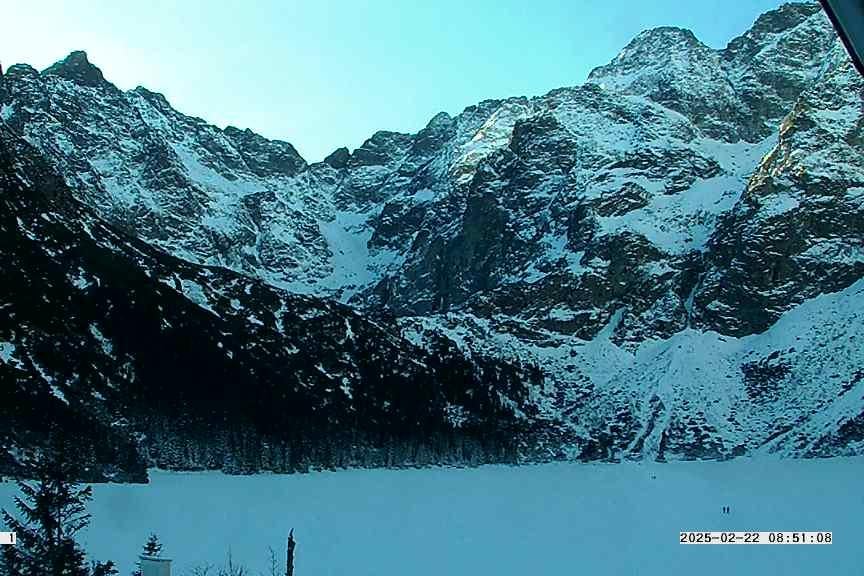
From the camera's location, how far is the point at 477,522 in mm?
53594

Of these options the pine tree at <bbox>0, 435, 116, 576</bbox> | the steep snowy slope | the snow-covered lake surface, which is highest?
the steep snowy slope

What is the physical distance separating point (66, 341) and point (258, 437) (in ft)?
88.3

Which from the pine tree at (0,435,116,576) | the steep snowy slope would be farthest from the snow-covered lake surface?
the pine tree at (0,435,116,576)

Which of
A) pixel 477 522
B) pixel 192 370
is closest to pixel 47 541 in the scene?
pixel 477 522

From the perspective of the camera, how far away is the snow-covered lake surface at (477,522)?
1319 inches

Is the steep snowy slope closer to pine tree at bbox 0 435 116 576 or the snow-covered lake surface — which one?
the snow-covered lake surface

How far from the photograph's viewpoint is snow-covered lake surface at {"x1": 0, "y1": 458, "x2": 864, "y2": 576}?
33.5 metres

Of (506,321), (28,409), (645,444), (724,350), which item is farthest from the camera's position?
(506,321)

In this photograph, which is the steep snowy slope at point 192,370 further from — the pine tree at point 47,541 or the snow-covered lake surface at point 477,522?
the pine tree at point 47,541

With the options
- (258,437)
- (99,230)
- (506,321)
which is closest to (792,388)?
(506,321)

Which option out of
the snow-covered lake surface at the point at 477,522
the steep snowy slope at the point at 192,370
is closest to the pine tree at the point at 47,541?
the snow-covered lake surface at the point at 477,522

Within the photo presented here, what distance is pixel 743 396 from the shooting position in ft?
554

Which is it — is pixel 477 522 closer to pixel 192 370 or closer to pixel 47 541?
pixel 47 541

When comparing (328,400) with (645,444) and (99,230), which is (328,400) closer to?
(99,230)
